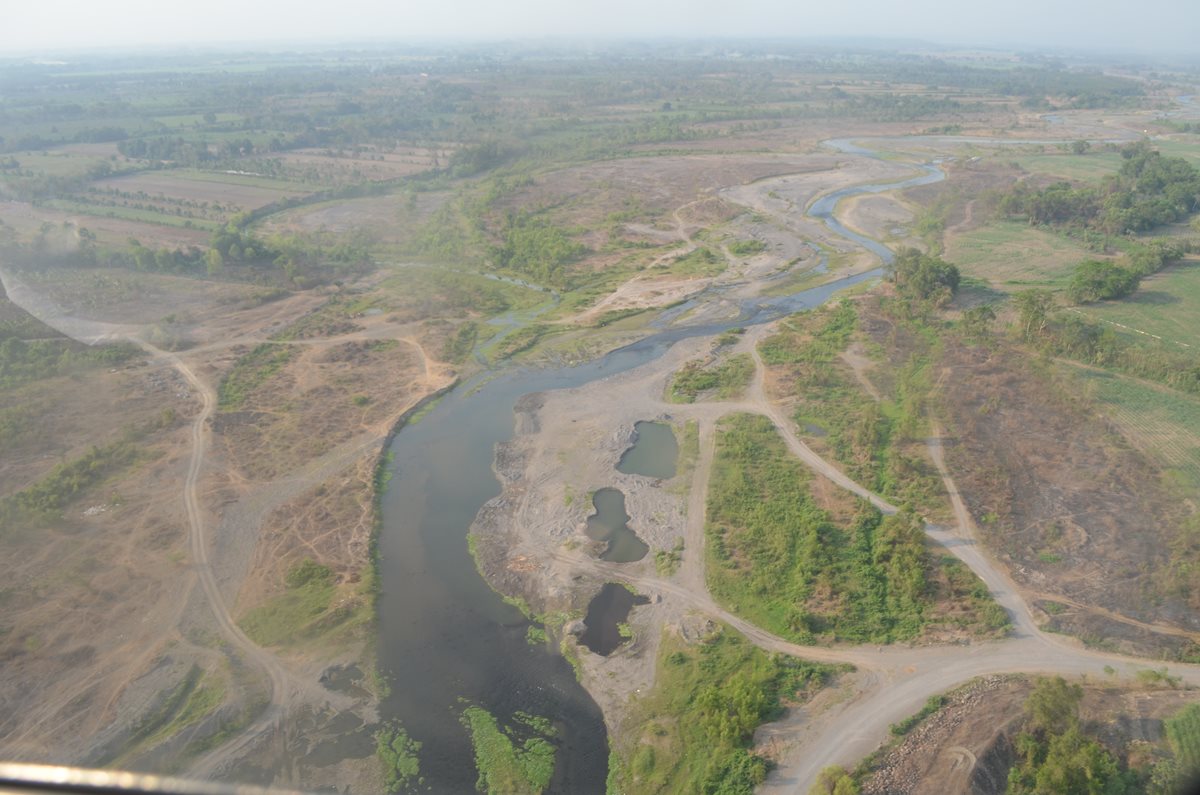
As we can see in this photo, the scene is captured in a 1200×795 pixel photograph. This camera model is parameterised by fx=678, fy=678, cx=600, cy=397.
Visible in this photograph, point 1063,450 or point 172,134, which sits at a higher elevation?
point 172,134

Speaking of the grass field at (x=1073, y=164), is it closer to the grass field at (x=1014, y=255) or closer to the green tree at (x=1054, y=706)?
the grass field at (x=1014, y=255)

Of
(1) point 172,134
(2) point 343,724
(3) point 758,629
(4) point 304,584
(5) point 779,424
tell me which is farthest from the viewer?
(1) point 172,134

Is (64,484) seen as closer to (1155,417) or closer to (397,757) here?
(397,757)

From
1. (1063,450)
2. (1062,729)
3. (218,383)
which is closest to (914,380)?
(1063,450)

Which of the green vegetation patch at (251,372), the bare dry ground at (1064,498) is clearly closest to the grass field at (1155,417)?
the bare dry ground at (1064,498)

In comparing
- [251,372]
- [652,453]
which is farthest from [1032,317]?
[251,372]

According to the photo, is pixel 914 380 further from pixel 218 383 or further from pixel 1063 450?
pixel 218 383
